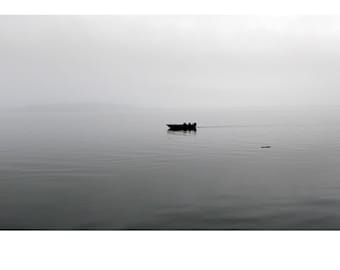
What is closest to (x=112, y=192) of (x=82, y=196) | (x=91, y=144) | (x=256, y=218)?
(x=82, y=196)

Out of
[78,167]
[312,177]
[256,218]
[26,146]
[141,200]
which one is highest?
[26,146]

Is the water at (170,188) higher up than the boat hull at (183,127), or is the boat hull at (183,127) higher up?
the boat hull at (183,127)

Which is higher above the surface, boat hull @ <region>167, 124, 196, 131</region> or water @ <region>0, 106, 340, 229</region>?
boat hull @ <region>167, 124, 196, 131</region>

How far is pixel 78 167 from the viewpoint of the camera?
3441 cm

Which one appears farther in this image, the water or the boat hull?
the boat hull

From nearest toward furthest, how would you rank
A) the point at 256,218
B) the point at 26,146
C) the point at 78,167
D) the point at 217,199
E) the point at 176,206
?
the point at 256,218 → the point at 176,206 → the point at 217,199 → the point at 78,167 → the point at 26,146

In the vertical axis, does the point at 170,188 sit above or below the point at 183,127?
below

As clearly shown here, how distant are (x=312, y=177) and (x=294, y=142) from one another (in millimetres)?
26713

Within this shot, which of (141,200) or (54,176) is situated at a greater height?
(54,176)

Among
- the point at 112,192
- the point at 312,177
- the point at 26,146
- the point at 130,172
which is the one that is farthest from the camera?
the point at 26,146

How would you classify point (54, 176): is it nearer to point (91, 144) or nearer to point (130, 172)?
point (130, 172)

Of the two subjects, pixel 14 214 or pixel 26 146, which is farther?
pixel 26 146

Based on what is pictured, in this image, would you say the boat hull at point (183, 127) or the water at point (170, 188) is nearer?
the water at point (170, 188)

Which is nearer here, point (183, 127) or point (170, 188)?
point (170, 188)
